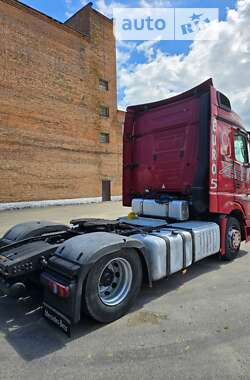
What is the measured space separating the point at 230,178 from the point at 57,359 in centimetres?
470

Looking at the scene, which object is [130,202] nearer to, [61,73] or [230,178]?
[230,178]

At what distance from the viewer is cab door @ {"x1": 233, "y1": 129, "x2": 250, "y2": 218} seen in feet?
20.2

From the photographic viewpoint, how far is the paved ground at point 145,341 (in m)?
2.57

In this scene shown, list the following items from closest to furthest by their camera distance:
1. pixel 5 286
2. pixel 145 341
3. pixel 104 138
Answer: pixel 145 341 → pixel 5 286 → pixel 104 138

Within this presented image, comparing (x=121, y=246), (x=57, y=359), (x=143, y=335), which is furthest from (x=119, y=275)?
(x=57, y=359)

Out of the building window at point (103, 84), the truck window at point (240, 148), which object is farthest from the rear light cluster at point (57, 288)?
the building window at point (103, 84)

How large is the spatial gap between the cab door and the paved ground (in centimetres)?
253

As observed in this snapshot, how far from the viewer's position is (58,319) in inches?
123

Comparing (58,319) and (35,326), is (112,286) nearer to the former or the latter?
(58,319)

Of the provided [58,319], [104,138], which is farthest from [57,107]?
[58,319]

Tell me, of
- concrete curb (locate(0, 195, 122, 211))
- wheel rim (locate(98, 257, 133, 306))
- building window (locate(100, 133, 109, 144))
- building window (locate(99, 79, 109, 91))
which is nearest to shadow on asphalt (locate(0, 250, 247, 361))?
wheel rim (locate(98, 257, 133, 306))

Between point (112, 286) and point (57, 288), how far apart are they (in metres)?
0.87

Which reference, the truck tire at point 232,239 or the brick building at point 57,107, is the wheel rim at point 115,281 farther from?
the brick building at point 57,107

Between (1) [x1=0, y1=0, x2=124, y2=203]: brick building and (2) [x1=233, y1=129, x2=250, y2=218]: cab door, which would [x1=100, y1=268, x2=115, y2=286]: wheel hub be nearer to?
(2) [x1=233, y1=129, x2=250, y2=218]: cab door
